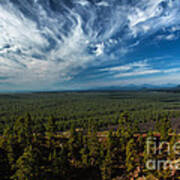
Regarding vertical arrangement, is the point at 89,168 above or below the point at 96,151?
below

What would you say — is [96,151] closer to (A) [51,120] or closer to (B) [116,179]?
(B) [116,179]

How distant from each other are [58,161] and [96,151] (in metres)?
12.1

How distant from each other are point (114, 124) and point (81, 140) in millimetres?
80750

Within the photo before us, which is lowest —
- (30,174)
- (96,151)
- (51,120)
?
(96,151)

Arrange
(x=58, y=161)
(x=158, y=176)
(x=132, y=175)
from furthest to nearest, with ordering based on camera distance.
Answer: (x=132, y=175) < (x=58, y=161) < (x=158, y=176)

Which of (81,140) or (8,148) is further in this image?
(81,140)

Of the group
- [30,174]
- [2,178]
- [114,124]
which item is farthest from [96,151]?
[114,124]

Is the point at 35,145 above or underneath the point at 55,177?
above

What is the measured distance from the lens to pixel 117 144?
3822cm

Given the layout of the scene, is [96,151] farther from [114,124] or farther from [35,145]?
[114,124]

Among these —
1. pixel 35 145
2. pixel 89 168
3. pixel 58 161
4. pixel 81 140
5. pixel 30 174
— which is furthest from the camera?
pixel 81 140

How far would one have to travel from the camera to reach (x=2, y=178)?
27500 mm

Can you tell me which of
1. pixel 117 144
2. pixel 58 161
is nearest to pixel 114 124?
pixel 117 144

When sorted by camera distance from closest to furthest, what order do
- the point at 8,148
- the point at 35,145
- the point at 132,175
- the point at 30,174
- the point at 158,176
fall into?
the point at 30,174 < the point at 158,176 < the point at 132,175 < the point at 8,148 < the point at 35,145
